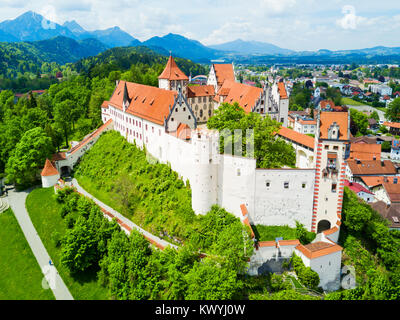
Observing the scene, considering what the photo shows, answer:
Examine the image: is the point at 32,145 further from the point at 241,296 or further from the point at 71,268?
the point at 241,296

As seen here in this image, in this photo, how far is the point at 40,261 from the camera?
1845 inches

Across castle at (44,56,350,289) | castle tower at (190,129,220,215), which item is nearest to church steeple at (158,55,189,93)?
castle at (44,56,350,289)

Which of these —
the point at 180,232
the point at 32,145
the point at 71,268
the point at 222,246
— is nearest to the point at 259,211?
the point at 222,246

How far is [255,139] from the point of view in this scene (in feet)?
147

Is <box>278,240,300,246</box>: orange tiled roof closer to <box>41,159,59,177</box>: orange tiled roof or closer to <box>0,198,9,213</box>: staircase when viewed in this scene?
<box>41,159,59,177</box>: orange tiled roof

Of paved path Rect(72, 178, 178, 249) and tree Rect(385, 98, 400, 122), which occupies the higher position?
tree Rect(385, 98, 400, 122)

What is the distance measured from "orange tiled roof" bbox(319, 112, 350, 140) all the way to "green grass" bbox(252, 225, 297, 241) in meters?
12.2

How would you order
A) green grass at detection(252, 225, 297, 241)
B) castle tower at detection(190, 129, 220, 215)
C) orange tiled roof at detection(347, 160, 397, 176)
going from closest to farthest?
1. green grass at detection(252, 225, 297, 241)
2. castle tower at detection(190, 129, 220, 215)
3. orange tiled roof at detection(347, 160, 397, 176)

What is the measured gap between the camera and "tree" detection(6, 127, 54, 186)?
2482 inches

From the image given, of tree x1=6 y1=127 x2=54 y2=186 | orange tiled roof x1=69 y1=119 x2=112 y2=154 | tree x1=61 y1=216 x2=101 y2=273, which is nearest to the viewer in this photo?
tree x1=61 y1=216 x2=101 y2=273

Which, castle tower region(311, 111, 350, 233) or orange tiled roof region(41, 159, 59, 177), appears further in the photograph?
orange tiled roof region(41, 159, 59, 177)

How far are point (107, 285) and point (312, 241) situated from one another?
25.9 metres

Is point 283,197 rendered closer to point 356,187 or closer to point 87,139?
point 356,187
